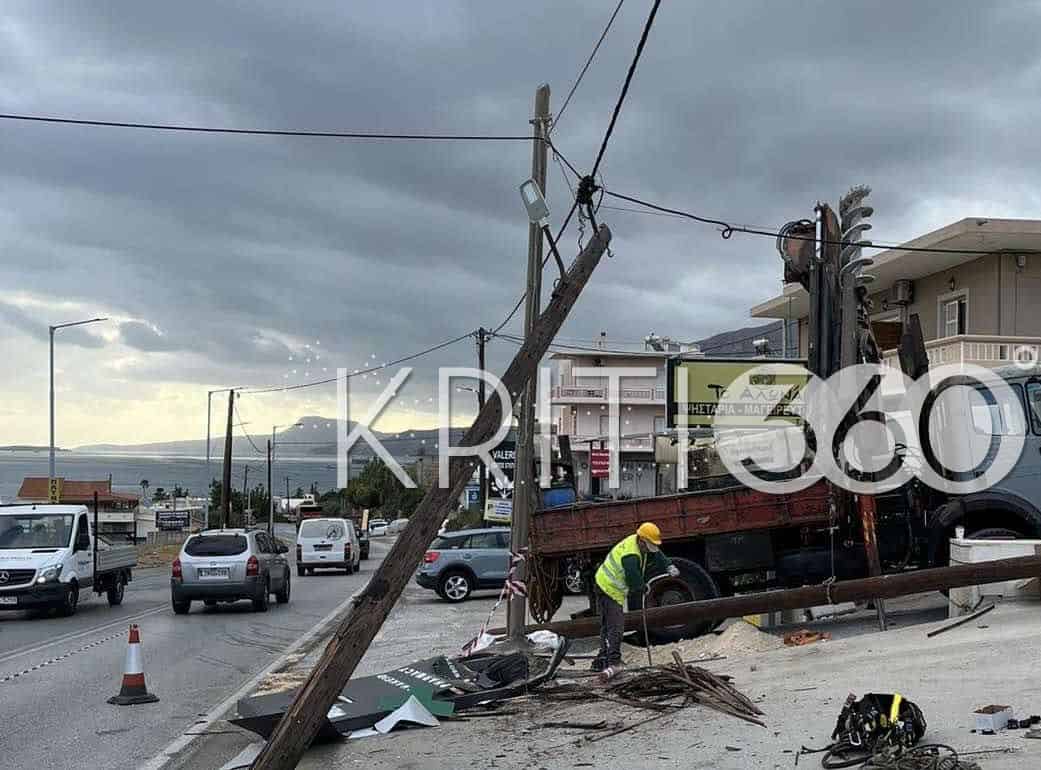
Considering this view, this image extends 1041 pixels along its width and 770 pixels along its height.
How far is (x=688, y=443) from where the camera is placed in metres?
18.2

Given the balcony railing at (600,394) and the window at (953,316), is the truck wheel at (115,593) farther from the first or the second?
the balcony railing at (600,394)

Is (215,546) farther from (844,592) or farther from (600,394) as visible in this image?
(600,394)

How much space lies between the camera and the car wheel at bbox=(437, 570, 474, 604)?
76.9 feet

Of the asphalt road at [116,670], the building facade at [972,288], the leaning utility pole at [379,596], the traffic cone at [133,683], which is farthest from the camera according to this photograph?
the building facade at [972,288]

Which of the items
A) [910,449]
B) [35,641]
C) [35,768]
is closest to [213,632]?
[35,641]

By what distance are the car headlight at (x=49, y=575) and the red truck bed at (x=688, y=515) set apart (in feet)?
33.3

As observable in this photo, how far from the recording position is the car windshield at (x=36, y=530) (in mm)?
20406

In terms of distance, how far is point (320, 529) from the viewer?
3475cm

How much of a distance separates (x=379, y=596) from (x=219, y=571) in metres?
13.6

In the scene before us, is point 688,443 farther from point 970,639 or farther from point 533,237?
point 970,639

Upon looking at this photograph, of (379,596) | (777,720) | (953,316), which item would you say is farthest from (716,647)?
(953,316)

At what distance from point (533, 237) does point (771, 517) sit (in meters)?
4.61

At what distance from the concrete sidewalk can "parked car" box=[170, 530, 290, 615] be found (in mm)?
11751

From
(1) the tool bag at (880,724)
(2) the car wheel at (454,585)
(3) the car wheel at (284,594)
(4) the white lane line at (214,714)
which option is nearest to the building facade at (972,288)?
(2) the car wheel at (454,585)
